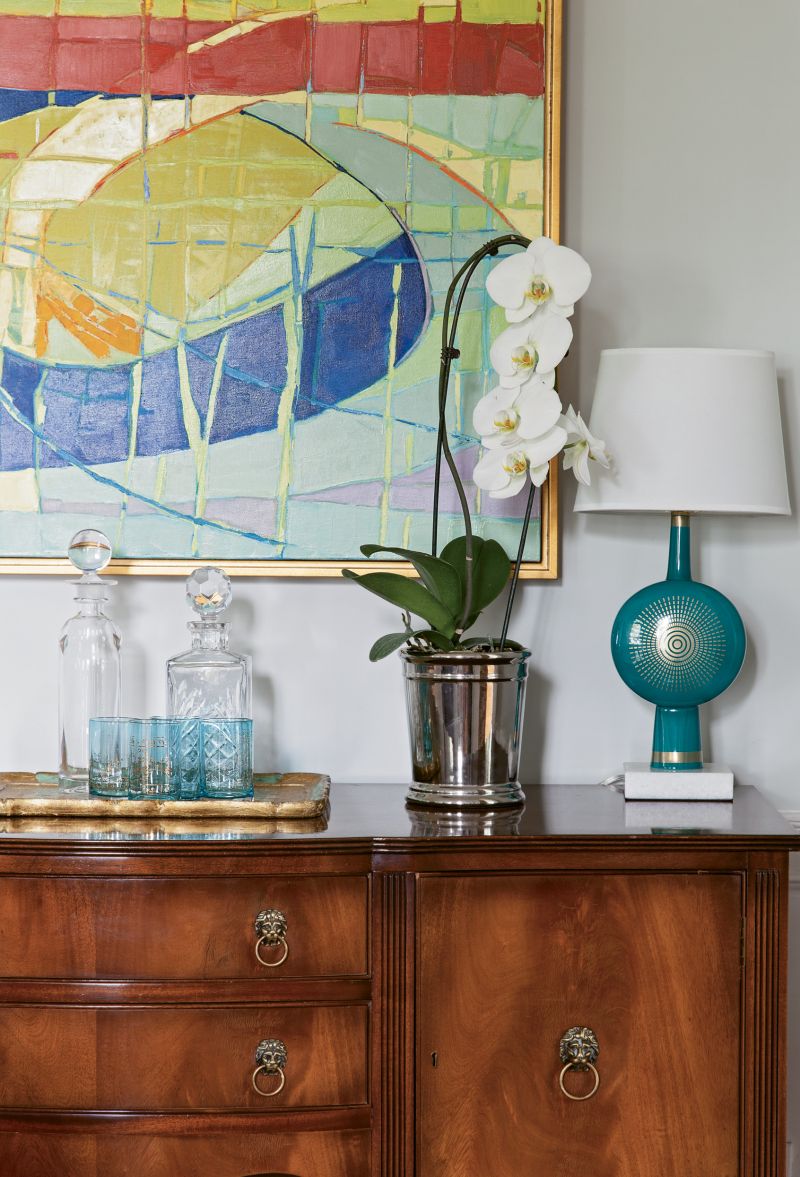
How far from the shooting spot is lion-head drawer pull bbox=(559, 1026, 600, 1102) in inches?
57.4

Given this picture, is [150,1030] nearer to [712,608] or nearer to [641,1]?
[712,608]

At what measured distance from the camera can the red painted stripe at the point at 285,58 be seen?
1.88 meters

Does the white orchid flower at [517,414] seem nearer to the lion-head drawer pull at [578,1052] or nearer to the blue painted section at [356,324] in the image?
the blue painted section at [356,324]

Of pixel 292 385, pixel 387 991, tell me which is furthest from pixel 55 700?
pixel 387 991

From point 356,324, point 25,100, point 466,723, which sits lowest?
point 466,723

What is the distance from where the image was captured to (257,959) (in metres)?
1.45

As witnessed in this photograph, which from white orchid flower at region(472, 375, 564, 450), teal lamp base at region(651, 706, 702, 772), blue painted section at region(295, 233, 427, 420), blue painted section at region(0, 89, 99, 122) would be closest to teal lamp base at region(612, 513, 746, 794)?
teal lamp base at region(651, 706, 702, 772)

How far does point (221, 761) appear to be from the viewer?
62.8 inches

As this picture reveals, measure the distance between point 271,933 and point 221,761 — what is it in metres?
0.26

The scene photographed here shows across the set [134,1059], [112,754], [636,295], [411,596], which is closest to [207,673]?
[112,754]

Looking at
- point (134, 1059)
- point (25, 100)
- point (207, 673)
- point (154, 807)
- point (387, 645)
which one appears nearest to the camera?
point (134, 1059)

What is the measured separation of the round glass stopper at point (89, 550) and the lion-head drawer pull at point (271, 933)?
0.62 m

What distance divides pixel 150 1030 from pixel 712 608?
3.21 feet

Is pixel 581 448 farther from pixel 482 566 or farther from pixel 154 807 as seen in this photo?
pixel 154 807
